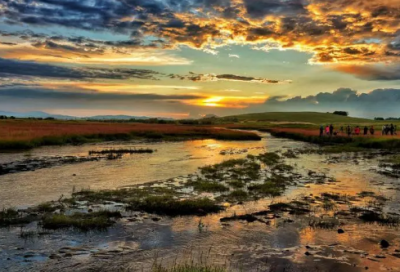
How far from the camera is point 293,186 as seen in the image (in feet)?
71.6

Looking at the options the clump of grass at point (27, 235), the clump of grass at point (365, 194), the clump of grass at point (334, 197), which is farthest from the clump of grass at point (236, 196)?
the clump of grass at point (27, 235)

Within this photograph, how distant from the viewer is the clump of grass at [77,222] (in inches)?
502

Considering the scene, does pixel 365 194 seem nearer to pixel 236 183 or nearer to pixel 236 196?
pixel 236 183

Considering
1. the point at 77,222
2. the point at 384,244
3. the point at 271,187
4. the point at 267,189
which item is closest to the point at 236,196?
the point at 267,189

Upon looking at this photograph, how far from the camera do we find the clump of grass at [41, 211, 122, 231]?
41.8 ft

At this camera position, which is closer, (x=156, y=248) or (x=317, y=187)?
(x=156, y=248)

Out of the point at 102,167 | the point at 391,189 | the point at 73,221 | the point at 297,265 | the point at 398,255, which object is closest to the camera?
the point at 297,265

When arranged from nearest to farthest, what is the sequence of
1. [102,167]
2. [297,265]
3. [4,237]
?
1. [297,265]
2. [4,237]
3. [102,167]

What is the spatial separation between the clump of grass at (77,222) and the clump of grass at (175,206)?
2275mm

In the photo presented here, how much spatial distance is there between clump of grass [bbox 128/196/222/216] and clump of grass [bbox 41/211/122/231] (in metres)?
2.28

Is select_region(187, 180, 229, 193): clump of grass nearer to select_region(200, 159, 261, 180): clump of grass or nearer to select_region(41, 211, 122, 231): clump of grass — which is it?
select_region(200, 159, 261, 180): clump of grass

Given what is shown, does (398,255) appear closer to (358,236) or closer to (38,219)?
(358,236)

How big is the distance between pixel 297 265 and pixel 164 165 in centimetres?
2293

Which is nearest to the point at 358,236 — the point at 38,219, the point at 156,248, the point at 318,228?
the point at 318,228
